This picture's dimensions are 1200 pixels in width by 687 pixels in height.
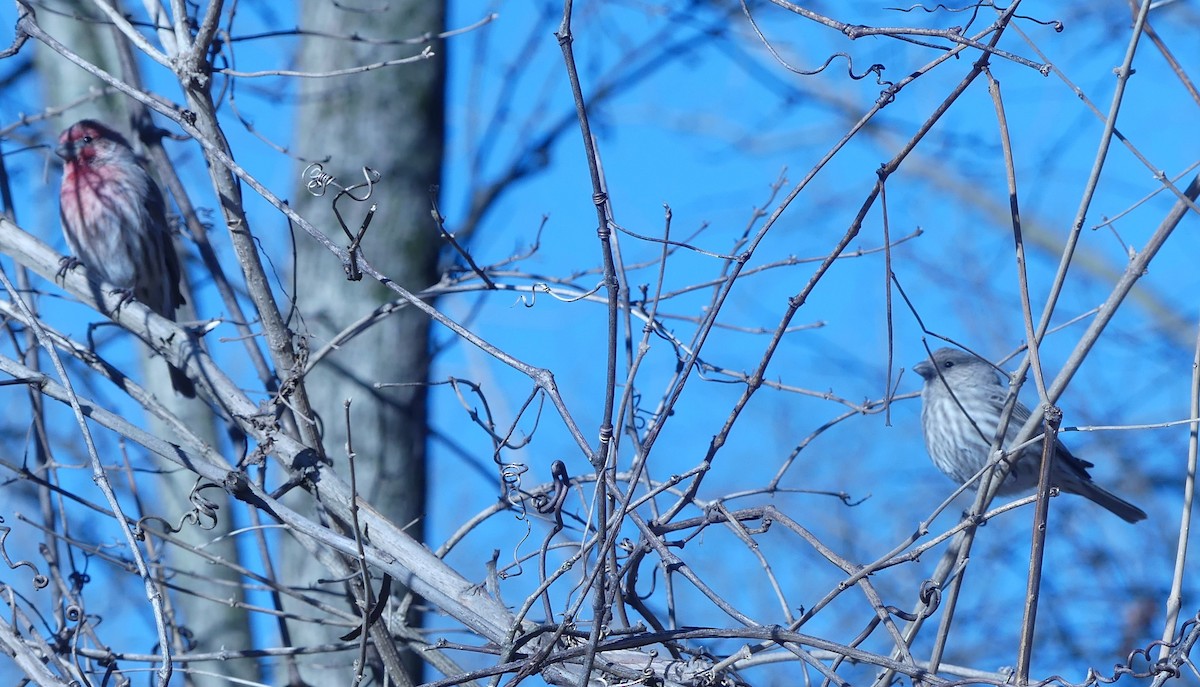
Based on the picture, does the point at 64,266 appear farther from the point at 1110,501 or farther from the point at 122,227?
the point at 1110,501

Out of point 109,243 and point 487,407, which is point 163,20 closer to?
point 487,407

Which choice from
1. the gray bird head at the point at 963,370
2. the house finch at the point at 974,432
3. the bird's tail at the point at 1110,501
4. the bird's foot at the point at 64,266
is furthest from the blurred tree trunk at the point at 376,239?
the bird's tail at the point at 1110,501

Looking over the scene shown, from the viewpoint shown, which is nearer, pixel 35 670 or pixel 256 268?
pixel 35 670

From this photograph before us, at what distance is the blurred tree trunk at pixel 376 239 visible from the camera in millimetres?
4656

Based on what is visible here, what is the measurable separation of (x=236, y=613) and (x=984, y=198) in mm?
9903

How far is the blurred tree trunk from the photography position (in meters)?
4.66

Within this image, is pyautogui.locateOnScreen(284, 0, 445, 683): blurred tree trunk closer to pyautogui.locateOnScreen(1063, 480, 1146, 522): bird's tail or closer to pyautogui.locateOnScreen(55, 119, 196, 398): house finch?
pyautogui.locateOnScreen(55, 119, 196, 398): house finch

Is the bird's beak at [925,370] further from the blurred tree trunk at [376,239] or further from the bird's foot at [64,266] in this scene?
the bird's foot at [64,266]

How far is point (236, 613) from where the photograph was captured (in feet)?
16.7

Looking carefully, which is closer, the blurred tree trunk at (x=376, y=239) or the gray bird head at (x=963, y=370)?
the blurred tree trunk at (x=376, y=239)

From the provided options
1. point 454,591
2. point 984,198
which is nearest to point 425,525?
point 454,591

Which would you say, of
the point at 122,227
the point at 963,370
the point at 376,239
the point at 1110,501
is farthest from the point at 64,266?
the point at 1110,501

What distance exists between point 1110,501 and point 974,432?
770mm

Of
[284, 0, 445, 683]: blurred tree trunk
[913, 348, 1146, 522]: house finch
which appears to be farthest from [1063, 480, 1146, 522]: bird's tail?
[284, 0, 445, 683]: blurred tree trunk
